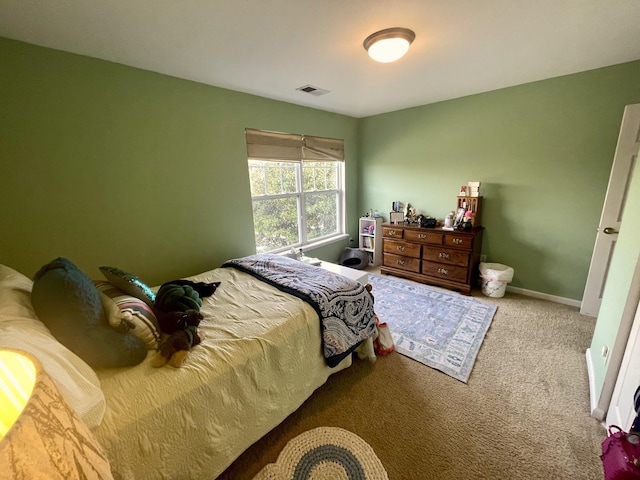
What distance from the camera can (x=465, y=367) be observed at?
1.94 meters

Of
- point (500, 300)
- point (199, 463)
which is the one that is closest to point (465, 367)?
point (500, 300)

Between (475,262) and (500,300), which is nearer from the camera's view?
(500,300)

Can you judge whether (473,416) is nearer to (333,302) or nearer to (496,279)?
(333,302)

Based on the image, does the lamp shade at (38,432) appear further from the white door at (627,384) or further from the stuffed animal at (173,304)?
the white door at (627,384)

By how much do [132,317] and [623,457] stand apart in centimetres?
211

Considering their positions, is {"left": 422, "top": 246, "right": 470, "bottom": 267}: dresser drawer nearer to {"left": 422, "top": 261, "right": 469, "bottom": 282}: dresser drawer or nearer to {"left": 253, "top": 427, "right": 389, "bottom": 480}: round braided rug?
{"left": 422, "top": 261, "right": 469, "bottom": 282}: dresser drawer

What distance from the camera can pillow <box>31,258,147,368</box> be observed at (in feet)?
3.26

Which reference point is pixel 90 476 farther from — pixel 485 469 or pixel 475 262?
pixel 475 262

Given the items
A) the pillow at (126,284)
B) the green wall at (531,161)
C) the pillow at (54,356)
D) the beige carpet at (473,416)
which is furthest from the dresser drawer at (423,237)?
the pillow at (54,356)

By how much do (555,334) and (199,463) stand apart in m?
2.87

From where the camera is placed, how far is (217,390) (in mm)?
1191

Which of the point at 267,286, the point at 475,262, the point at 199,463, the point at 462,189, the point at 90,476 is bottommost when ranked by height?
the point at 199,463

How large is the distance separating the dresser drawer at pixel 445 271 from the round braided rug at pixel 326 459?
2.30 meters

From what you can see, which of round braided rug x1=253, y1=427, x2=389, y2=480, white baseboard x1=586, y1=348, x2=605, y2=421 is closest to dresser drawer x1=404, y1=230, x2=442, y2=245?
white baseboard x1=586, y1=348, x2=605, y2=421
